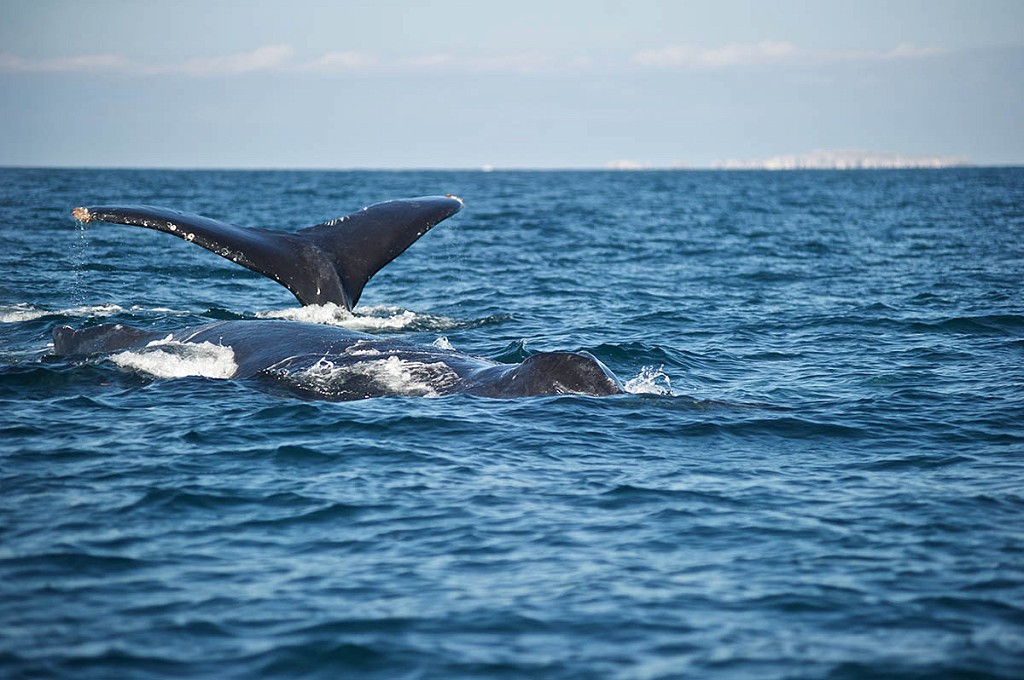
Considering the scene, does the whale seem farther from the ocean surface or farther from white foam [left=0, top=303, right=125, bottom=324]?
white foam [left=0, top=303, right=125, bottom=324]

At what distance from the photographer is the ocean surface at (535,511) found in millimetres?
6199

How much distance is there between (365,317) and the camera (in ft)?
57.1

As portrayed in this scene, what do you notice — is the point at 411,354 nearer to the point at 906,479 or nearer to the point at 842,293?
the point at 906,479

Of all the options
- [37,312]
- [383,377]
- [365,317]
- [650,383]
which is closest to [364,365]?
[383,377]

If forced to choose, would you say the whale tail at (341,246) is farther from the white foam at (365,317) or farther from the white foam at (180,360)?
the white foam at (180,360)

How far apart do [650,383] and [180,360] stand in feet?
16.4

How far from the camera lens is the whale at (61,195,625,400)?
432 inches

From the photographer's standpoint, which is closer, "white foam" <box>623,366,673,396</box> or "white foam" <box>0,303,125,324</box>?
"white foam" <box>623,366,673,396</box>

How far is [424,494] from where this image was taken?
870 centimetres

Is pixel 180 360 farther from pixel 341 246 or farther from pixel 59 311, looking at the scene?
pixel 59 311

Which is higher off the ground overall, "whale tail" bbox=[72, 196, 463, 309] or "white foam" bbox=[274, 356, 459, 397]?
"whale tail" bbox=[72, 196, 463, 309]

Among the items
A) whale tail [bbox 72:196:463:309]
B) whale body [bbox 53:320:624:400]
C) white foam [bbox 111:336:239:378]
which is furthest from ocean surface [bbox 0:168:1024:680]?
whale tail [bbox 72:196:463:309]

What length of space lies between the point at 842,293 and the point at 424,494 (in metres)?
14.7

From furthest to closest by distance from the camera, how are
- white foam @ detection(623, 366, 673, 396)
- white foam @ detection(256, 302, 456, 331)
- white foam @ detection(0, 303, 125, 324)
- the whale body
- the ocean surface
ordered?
1. white foam @ detection(0, 303, 125, 324)
2. white foam @ detection(256, 302, 456, 331)
3. white foam @ detection(623, 366, 673, 396)
4. the whale body
5. the ocean surface
